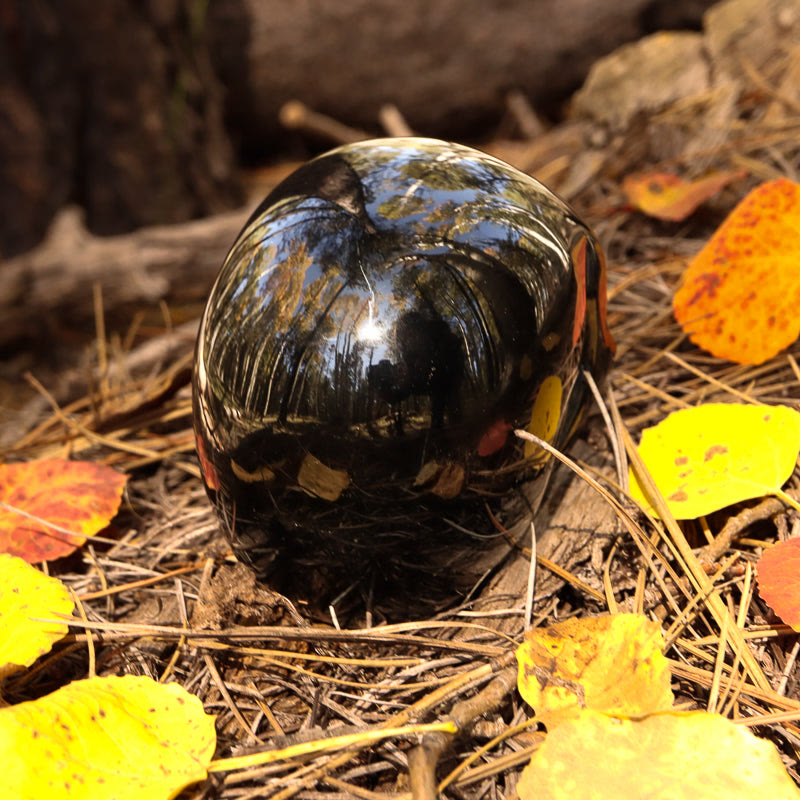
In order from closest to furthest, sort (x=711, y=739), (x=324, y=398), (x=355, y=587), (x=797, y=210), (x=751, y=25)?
(x=711, y=739) < (x=324, y=398) < (x=355, y=587) < (x=797, y=210) < (x=751, y=25)

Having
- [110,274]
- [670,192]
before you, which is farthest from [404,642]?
[110,274]

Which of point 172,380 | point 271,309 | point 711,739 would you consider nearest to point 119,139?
point 172,380

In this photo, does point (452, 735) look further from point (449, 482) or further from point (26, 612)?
point (26, 612)

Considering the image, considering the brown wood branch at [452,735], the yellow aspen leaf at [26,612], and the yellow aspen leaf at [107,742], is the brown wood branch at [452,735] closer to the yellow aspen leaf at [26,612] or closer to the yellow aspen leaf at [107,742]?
the yellow aspen leaf at [107,742]

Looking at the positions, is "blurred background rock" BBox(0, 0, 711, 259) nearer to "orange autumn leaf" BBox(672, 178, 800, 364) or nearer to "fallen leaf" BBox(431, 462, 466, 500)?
"orange autumn leaf" BBox(672, 178, 800, 364)

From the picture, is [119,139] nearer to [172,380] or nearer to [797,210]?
[172,380]

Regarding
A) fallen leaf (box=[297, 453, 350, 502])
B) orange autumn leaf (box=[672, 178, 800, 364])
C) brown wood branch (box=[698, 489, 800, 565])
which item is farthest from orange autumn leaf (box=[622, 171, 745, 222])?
fallen leaf (box=[297, 453, 350, 502])

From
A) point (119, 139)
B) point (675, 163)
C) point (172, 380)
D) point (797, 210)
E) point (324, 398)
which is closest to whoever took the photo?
point (324, 398)
